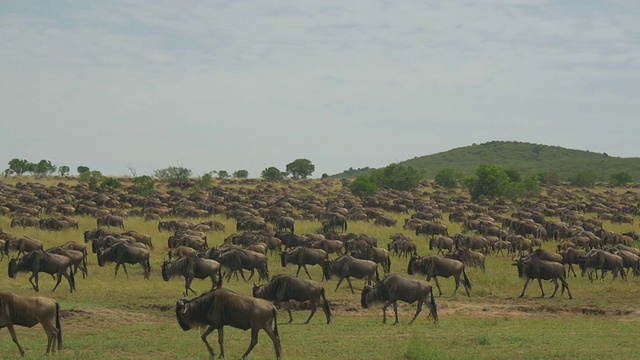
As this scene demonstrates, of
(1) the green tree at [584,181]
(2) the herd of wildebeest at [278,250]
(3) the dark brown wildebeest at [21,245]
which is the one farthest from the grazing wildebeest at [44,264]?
(1) the green tree at [584,181]

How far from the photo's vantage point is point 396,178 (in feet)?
274

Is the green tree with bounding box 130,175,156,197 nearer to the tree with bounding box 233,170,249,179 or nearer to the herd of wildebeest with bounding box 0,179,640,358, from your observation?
the herd of wildebeest with bounding box 0,179,640,358

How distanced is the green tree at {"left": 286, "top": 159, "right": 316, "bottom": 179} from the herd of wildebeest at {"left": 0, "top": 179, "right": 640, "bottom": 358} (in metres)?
56.9

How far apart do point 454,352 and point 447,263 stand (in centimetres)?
926

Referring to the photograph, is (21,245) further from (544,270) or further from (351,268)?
(544,270)

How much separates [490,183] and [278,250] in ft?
130

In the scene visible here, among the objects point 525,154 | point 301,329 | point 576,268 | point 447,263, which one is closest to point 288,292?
point 301,329

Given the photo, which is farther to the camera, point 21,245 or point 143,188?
point 143,188

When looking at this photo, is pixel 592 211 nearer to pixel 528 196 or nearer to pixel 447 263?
pixel 528 196

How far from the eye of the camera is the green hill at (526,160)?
12756 cm

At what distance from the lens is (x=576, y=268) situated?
30.8 metres

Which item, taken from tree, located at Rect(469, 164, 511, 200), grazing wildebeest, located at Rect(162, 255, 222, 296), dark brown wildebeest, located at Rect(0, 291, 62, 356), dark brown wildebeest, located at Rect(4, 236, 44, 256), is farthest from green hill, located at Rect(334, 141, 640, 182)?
dark brown wildebeest, located at Rect(0, 291, 62, 356)

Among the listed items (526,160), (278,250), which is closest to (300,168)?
(526,160)

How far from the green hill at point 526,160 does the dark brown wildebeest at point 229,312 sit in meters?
112
